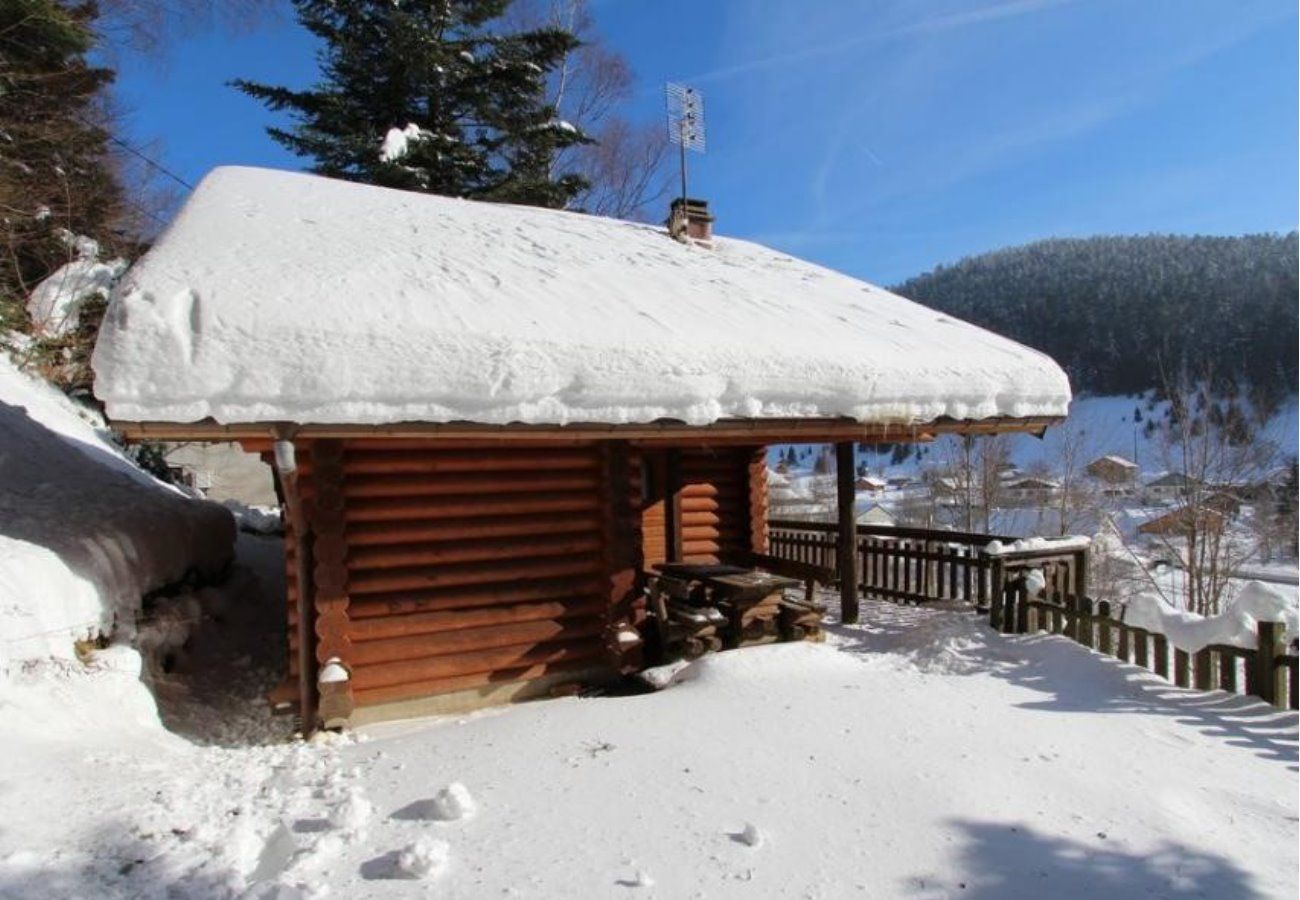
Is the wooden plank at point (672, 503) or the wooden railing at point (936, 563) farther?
the wooden plank at point (672, 503)

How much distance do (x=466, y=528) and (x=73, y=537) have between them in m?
3.10

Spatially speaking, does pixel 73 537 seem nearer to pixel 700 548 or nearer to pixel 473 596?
pixel 473 596

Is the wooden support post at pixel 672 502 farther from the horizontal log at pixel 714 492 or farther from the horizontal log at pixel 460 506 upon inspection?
the horizontal log at pixel 460 506

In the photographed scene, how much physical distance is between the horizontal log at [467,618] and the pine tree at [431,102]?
12358mm

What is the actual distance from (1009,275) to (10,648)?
135045 millimetres

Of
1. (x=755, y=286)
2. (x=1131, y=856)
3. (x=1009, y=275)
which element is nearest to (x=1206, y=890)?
(x=1131, y=856)

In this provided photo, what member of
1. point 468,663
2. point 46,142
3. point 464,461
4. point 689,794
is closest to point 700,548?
point 468,663

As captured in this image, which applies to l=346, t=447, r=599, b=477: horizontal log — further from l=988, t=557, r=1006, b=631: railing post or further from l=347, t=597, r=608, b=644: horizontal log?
l=988, t=557, r=1006, b=631: railing post

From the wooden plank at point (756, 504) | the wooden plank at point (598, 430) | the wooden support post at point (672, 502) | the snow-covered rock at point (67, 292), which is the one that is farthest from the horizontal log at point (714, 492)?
the snow-covered rock at point (67, 292)

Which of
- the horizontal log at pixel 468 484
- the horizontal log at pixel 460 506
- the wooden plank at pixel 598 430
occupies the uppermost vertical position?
the wooden plank at pixel 598 430

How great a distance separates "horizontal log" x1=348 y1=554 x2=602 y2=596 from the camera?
6098mm

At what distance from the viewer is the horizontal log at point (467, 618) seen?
→ 238 inches

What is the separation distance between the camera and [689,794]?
157 inches

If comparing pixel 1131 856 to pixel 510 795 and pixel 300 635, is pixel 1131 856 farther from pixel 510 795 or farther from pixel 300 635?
pixel 300 635
